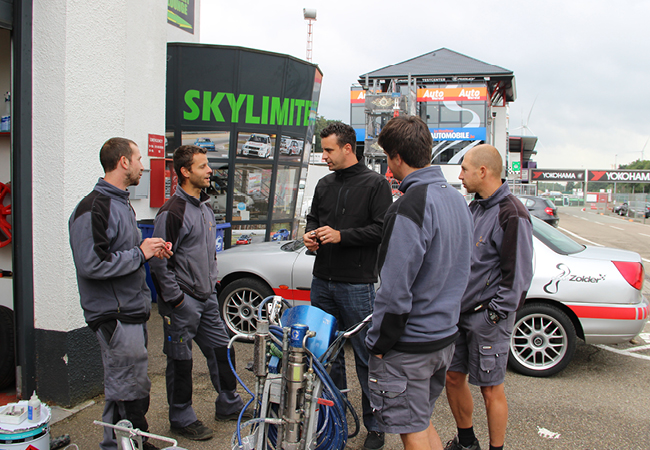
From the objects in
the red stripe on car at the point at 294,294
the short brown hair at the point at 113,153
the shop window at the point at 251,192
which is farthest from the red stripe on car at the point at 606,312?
the shop window at the point at 251,192

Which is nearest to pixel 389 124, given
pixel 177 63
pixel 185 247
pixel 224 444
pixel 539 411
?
pixel 185 247

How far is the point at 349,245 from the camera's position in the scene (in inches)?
125

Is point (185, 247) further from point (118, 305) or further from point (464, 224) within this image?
point (464, 224)

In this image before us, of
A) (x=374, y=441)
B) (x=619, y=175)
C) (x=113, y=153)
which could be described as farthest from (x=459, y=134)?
(x=619, y=175)

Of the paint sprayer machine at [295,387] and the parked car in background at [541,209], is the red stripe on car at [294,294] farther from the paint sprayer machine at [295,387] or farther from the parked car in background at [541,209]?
the parked car in background at [541,209]

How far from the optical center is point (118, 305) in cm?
273

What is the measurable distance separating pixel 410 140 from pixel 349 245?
42.5 inches

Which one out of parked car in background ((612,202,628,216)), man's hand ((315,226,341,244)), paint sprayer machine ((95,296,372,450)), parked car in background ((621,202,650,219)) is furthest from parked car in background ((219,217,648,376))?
parked car in background ((612,202,628,216))

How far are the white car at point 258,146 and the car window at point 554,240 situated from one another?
4846 millimetres

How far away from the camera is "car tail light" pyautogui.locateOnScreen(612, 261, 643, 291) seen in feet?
14.7

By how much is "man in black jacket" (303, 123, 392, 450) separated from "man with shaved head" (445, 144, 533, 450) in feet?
1.93

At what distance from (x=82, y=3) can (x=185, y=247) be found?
6.29ft

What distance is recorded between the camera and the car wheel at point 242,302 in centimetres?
534

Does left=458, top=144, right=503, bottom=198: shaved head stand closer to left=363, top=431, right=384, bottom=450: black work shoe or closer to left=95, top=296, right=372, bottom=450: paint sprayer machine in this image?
left=95, top=296, right=372, bottom=450: paint sprayer machine
